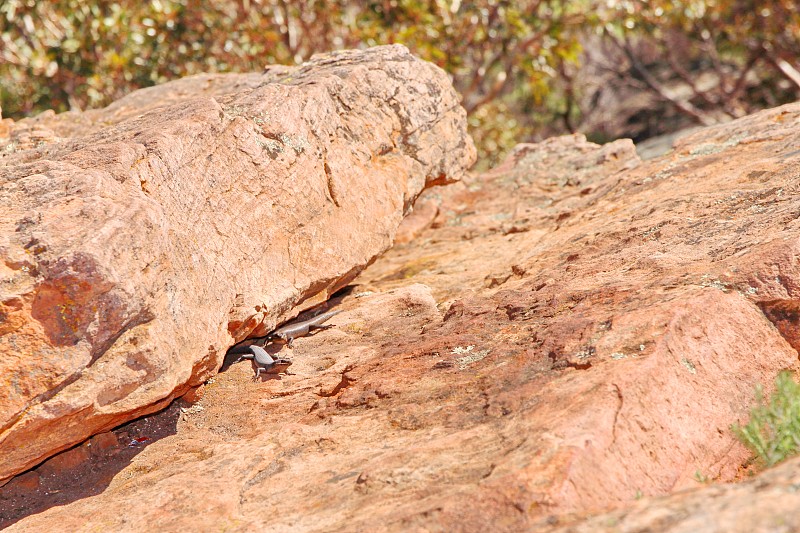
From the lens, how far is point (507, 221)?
28.8ft

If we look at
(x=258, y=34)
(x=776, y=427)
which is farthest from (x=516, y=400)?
(x=258, y=34)

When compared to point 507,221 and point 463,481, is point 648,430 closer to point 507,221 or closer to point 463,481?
point 463,481

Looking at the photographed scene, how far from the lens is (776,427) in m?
3.87

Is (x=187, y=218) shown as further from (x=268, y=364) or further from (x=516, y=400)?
(x=516, y=400)

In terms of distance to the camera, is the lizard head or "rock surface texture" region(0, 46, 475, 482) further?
the lizard head

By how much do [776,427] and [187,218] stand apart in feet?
13.0

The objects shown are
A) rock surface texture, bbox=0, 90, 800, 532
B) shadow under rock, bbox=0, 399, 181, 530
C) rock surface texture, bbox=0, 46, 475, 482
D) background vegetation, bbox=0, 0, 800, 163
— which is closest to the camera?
rock surface texture, bbox=0, 90, 800, 532

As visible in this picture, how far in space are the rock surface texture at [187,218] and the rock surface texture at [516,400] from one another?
470 millimetres

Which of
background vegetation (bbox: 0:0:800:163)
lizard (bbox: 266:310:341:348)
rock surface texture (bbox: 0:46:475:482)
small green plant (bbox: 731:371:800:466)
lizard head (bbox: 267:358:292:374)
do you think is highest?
background vegetation (bbox: 0:0:800:163)

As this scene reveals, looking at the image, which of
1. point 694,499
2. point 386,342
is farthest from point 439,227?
point 694,499

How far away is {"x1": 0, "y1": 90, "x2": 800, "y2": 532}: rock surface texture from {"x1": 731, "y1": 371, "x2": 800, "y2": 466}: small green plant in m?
0.13

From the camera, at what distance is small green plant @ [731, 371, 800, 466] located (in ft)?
12.6

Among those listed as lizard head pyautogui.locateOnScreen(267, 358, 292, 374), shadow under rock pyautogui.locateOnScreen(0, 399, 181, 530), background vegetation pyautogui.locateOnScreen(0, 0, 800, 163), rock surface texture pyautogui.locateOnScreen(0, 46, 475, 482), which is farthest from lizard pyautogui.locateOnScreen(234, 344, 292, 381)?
background vegetation pyautogui.locateOnScreen(0, 0, 800, 163)

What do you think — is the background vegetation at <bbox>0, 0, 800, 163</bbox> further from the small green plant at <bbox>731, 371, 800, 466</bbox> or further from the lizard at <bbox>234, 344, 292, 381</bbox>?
the small green plant at <bbox>731, 371, 800, 466</bbox>
